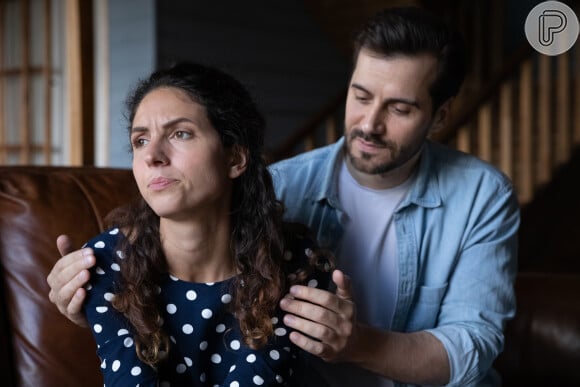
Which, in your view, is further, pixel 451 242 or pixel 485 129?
pixel 485 129

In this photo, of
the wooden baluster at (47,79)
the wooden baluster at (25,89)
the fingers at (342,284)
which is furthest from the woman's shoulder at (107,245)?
the wooden baluster at (25,89)

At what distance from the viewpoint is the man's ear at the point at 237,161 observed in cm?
145

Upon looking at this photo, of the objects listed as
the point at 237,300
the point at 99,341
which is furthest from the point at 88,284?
the point at 237,300

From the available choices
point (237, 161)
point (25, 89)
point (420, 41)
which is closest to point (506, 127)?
point (420, 41)

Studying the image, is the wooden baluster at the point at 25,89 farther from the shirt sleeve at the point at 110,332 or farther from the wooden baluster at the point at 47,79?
the shirt sleeve at the point at 110,332

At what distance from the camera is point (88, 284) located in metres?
1.36

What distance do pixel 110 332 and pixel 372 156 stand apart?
68 cm

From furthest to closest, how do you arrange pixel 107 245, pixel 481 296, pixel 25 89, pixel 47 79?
pixel 25 89
pixel 47 79
pixel 481 296
pixel 107 245

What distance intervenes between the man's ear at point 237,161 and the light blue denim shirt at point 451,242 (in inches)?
12.8

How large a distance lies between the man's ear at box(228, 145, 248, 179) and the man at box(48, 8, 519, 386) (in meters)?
0.32

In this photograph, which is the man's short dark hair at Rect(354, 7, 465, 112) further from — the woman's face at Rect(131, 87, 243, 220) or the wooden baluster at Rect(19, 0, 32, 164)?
the wooden baluster at Rect(19, 0, 32, 164)

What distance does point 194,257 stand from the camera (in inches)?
55.9

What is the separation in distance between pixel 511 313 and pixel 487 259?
14cm

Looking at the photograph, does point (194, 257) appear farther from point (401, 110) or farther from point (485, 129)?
point (485, 129)
